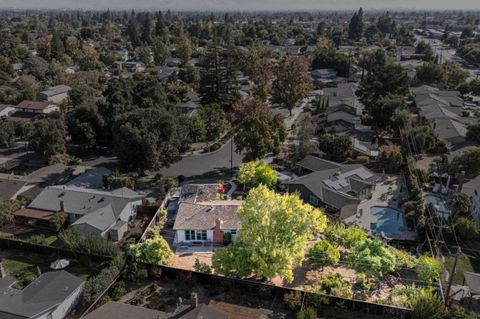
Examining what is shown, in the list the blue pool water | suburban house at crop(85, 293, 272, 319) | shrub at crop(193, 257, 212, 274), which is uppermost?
suburban house at crop(85, 293, 272, 319)

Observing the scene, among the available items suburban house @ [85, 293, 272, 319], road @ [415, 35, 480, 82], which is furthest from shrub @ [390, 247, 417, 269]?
road @ [415, 35, 480, 82]

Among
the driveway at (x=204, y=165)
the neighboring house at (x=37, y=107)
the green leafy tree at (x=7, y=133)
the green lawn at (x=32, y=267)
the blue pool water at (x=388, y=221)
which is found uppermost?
the neighboring house at (x=37, y=107)

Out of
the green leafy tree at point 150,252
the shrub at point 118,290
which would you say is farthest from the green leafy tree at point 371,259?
the shrub at point 118,290

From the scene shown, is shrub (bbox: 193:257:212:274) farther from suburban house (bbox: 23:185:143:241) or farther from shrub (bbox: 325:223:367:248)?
shrub (bbox: 325:223:367:248)

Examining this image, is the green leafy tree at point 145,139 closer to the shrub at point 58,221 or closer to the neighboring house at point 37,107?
the shrub at point 58,221

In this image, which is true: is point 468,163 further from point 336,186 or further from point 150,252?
point 150,252

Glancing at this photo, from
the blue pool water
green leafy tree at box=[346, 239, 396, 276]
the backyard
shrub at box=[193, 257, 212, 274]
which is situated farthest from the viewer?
the blue pool water

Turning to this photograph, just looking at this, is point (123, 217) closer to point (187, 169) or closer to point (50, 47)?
point (187, 169)
